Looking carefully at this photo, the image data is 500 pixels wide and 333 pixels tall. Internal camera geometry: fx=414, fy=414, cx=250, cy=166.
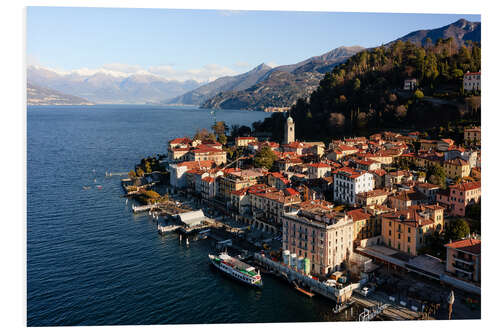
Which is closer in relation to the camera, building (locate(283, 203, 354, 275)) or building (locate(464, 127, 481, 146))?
building (locate(283, 203, 354, 275))

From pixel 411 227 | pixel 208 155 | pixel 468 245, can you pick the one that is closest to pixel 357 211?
pixel 411 227

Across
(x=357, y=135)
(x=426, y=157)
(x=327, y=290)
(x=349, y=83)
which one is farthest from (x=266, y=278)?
(x=349, y=83)

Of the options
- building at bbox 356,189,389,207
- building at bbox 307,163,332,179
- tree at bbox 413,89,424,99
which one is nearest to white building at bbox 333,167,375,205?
building at bbox 356,189,389,207

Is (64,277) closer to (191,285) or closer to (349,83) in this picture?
(191,285)

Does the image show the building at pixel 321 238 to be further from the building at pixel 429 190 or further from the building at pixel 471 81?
the building at pixel 471 81

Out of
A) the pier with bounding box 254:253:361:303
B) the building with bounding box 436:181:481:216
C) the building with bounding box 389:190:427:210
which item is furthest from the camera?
the building with bounding box 389:190:427:210

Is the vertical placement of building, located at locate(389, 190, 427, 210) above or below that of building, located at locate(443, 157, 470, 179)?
below

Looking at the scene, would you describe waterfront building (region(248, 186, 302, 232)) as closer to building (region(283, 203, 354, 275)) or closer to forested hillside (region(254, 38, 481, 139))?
building (region(283, 203, 354, 275))
